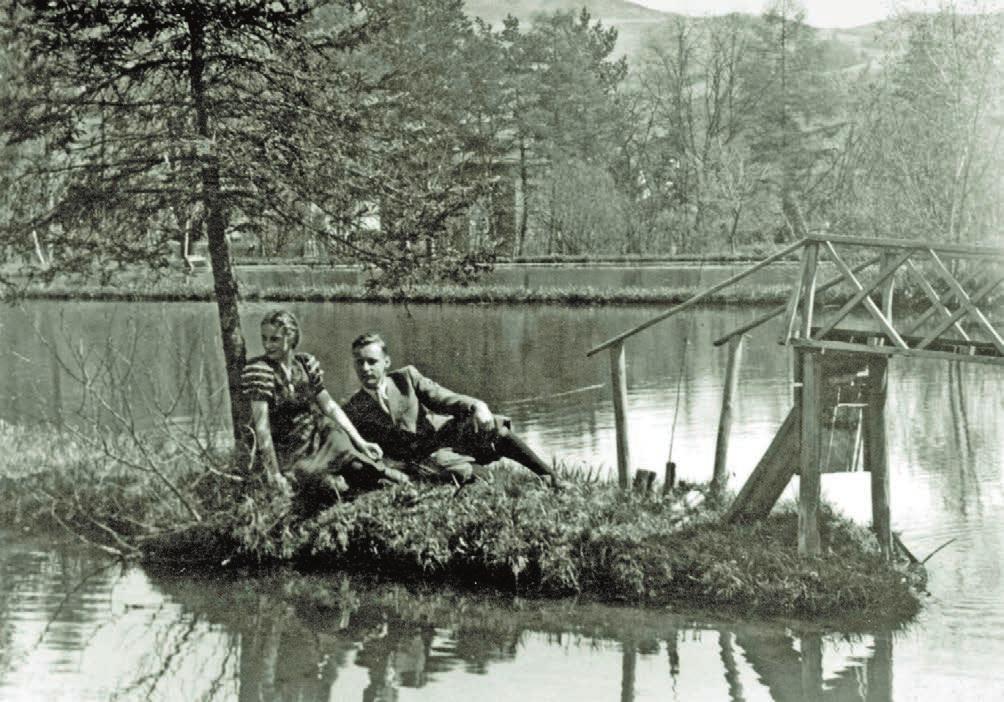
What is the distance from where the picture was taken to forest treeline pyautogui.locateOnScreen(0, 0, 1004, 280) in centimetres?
1324

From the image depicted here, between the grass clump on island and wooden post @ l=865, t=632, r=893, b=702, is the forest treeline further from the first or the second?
wooden post @ l=865, t=632, r=893, b=702

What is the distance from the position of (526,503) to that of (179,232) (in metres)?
4.75

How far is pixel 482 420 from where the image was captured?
11648mm

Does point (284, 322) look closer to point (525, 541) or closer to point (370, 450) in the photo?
point (370, 450)

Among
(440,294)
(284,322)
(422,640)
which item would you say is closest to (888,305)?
(422,640)

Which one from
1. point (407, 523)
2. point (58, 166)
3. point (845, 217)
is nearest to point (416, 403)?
point (407, 523)

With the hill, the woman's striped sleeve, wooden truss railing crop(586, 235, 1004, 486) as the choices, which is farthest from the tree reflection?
the hill

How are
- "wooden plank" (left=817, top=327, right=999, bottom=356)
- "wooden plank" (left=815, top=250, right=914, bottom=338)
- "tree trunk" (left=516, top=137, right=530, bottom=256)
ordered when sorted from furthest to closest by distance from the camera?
"tree trunk" (left=516, top=137, right=530, bottom=256)
"wooden plank" (left=817, top=327, right=999, bottom=356)
"wooden plank" (left=815, top=250, right=914, bottom=338)

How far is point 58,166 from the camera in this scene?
13.9 metres

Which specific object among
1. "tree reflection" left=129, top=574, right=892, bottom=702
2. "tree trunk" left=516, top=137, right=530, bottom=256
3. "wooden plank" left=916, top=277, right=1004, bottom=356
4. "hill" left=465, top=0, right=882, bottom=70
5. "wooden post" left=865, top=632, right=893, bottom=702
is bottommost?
"wooden post" left=865, top=632, right=893, bottom=702

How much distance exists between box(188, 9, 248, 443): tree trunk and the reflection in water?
2.67 m

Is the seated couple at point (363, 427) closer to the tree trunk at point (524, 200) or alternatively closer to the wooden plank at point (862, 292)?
the wooden plank at point (862, 292)

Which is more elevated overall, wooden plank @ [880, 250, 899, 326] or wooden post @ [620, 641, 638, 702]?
wooden plank @ [880, 250, 899, 326]

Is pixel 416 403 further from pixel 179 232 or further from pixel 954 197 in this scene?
pixel 954 197
